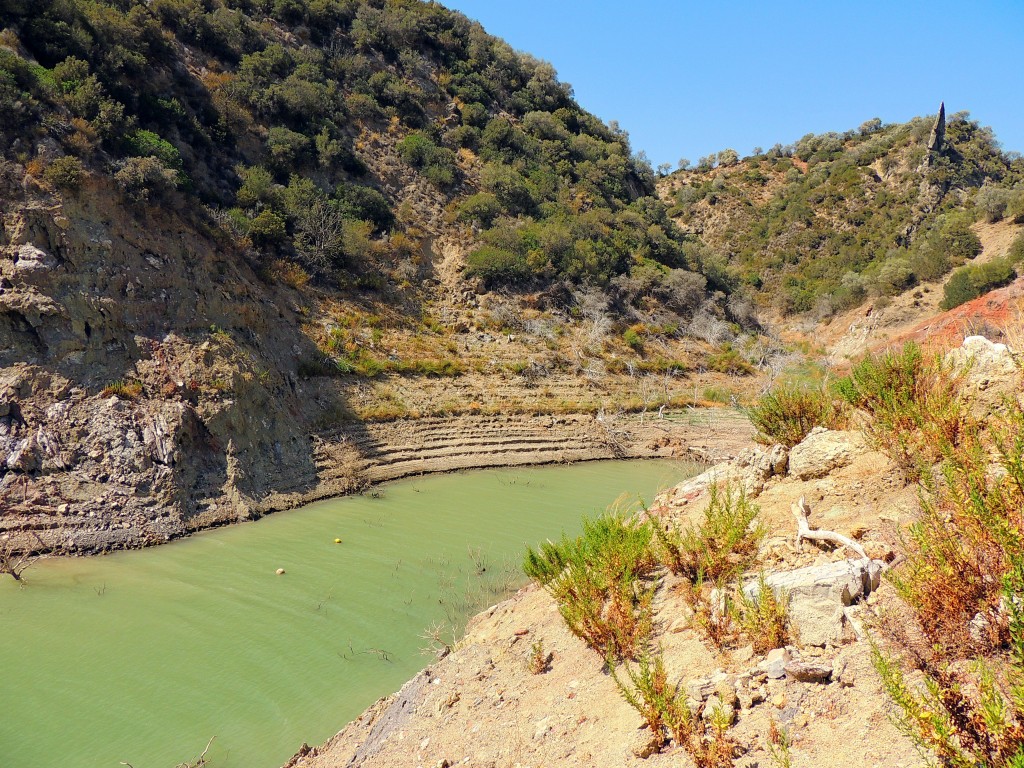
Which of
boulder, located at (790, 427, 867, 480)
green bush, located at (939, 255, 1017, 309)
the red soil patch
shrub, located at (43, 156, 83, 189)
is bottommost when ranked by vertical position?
boulder, located at (790, 427, 867, 480)

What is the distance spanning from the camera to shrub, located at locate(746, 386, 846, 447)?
20.7 feet

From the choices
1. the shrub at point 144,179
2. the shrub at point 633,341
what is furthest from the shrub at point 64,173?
the shrub at point 633,341

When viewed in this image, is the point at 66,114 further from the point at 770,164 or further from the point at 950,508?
the point at 770,164

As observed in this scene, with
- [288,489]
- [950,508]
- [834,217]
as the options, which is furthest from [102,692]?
[834,217]

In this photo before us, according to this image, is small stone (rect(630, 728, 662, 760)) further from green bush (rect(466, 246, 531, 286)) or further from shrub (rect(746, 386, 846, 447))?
green bush (rect(466, 246, 531, 286))

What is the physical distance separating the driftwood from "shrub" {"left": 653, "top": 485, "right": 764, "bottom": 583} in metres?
0.28

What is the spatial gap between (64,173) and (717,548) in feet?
46.3

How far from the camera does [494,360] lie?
65.5 feet

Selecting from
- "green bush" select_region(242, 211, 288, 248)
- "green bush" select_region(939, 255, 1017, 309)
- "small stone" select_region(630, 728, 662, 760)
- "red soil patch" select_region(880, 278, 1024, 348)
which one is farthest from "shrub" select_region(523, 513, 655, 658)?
"green bush" select_region(939, 255, 1017, 309)

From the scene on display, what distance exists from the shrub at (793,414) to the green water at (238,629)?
13.7 ft

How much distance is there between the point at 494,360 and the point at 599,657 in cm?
1602

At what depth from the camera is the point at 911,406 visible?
471 cm

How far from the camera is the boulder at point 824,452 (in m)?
5.17

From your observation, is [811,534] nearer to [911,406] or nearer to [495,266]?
[911,406]
